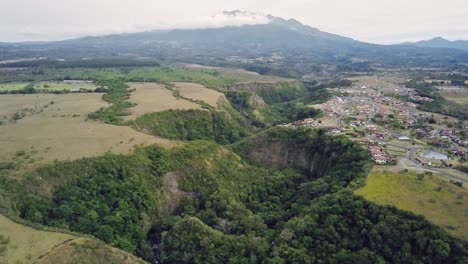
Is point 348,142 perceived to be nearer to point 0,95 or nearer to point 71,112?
point 71,112

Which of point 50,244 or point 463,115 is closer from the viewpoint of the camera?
point 50,244

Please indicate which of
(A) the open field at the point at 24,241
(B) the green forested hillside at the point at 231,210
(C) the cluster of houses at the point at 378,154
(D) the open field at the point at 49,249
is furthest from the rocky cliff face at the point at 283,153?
(A) the open field at the point at 24,241

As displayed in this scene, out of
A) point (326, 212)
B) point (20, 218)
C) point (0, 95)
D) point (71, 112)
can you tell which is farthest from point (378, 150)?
point (0, 95)

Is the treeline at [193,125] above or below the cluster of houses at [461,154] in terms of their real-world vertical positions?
below

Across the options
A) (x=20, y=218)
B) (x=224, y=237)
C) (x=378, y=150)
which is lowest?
(x=224, y=237)

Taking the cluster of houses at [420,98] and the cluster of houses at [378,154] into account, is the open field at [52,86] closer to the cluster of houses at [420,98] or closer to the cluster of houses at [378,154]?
the cluster of houses at [378,154]

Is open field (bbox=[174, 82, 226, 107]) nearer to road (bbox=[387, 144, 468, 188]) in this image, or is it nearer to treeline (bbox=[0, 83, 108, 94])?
treeline (bbox=[0, 83, 108, 94])
